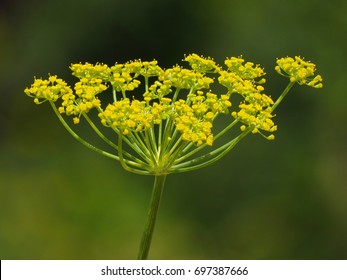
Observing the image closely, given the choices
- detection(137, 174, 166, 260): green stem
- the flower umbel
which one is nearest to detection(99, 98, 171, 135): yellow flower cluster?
the flower umbel

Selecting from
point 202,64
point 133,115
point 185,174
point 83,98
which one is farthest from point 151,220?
point 185,174

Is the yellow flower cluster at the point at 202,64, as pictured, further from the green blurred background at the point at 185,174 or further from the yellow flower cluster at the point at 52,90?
the green blurred background at the point at 185,174

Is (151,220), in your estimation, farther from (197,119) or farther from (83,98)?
(83,98)

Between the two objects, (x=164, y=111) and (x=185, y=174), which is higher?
(x=185, y=174)

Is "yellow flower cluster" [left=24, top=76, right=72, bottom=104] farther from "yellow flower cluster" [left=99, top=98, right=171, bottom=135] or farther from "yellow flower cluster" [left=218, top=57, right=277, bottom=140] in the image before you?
"yellow flower cluster" [left=218, top=57, right=277, bottom=140]

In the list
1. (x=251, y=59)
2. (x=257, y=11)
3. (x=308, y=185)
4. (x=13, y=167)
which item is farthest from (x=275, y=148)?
(x=13, y=167)

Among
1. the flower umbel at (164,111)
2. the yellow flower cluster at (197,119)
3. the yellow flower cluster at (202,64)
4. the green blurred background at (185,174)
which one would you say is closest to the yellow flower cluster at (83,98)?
the flower umbel at (164,111)

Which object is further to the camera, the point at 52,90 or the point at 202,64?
the point at 202,64

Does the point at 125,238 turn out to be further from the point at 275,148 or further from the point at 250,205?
the point at 275,148

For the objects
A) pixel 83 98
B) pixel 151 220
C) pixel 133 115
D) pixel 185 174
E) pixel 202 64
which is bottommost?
pixel 151 220
